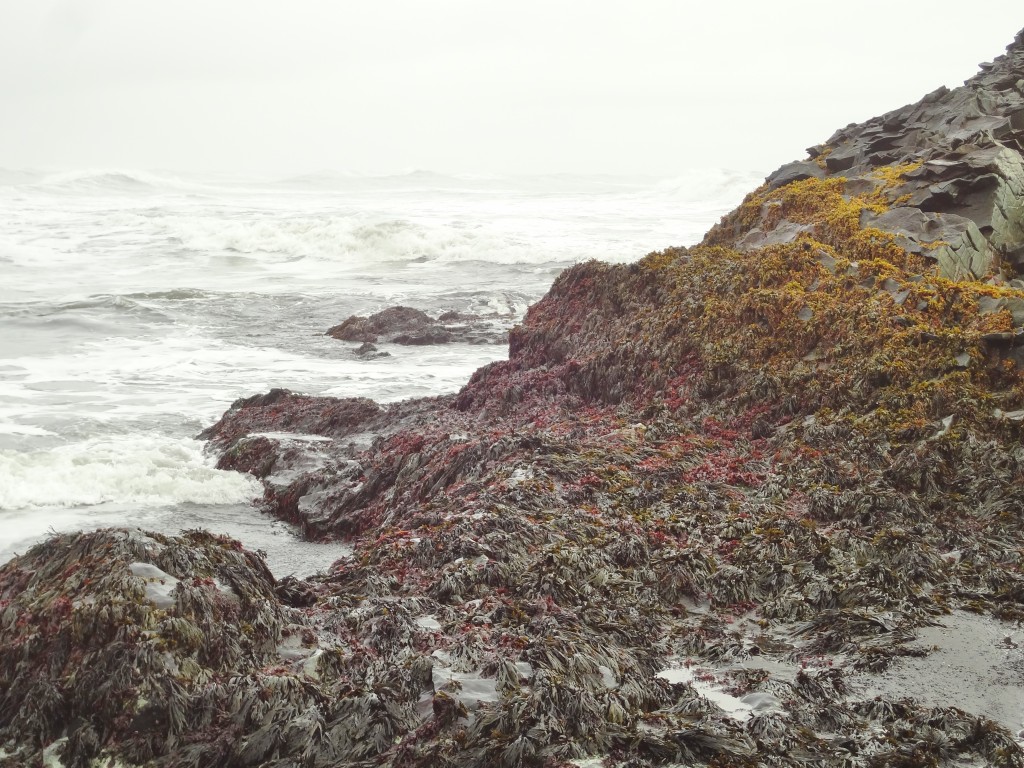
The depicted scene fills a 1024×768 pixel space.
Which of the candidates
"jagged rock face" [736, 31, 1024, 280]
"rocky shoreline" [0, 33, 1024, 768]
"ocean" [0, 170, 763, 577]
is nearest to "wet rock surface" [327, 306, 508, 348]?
"ocean" [0, 170, 763, 577]

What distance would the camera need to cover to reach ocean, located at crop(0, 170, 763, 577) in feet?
32.5

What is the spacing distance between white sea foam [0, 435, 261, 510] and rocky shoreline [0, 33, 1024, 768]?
56 centimetres

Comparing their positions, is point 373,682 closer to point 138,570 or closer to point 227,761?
point 227,761

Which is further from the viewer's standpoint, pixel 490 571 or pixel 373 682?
pixel 490 571

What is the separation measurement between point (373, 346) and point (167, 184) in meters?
64.6

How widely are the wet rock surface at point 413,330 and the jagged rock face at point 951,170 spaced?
8.08m

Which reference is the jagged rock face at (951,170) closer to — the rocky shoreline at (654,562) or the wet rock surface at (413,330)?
the rocky shoreline at (654,562)

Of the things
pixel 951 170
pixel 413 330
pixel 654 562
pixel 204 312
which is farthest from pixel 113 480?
pixel 204 312

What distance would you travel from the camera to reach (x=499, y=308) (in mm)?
24438

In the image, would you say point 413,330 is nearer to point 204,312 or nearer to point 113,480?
point 204,312

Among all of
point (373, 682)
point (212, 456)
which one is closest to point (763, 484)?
point (373, 682)

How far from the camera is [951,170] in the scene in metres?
11.4

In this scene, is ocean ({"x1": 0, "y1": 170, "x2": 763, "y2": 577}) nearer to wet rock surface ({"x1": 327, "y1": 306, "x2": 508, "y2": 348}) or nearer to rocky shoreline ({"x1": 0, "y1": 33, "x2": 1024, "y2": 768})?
wet rock surface ({"x1": 327, "y1": 306, "x2": 508, "y2": 348})

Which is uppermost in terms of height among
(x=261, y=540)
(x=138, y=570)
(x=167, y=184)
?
(x=167, y=184)
